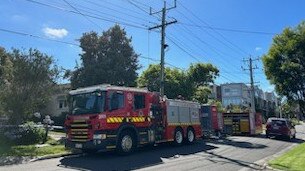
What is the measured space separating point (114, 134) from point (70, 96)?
9.38 feet

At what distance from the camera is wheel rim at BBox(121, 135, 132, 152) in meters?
17.9

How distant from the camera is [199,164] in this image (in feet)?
50.4

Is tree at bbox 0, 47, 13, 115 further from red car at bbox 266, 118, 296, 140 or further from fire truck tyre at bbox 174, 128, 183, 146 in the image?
red car at bbox 266, 118, 296, 140

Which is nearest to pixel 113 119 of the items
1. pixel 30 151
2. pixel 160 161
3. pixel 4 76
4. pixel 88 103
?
pixel 88 103

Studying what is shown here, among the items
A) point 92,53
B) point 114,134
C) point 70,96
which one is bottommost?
point 114,134

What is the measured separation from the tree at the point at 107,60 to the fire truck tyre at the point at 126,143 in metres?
23.0

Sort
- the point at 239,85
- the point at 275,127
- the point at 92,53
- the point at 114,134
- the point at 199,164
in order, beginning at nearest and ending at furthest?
the point at 199,164, the point at 114,134, the point at 275,127, the point at 92,53, the point at 239,85

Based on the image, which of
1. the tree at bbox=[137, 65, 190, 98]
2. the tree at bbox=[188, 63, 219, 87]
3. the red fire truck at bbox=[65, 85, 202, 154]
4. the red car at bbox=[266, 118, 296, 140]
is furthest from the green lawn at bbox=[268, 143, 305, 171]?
the tree at bbox=[188, 63, 219, 87]

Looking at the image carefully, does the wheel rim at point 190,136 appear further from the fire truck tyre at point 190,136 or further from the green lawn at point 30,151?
the green lawn at point 30,151

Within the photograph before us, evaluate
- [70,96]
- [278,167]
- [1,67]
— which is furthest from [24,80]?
[278,167]

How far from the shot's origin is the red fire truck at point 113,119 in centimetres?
1706

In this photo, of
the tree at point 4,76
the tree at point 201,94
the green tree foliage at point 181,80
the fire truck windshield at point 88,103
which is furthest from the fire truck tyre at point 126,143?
the tree at point 201,94

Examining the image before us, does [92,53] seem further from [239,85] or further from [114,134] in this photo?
[239,85]

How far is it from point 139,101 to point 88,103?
2805mm
